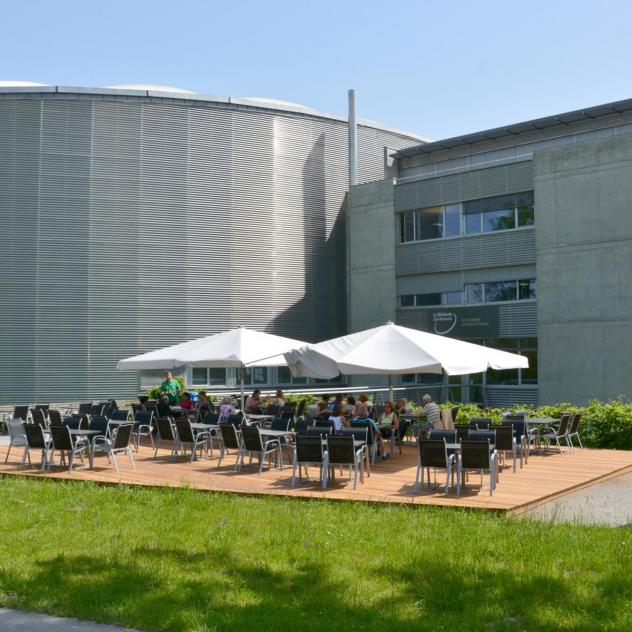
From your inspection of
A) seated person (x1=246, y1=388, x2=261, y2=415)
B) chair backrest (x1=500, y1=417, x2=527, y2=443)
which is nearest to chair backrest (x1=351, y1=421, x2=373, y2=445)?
chair backrest (x1=500, y1=417, x2=527, y2=443)

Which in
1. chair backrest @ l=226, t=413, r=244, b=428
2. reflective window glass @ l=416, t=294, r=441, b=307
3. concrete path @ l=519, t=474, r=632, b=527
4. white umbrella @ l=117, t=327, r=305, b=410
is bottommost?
concrete path @ l=519, t=474, r=632, b=527

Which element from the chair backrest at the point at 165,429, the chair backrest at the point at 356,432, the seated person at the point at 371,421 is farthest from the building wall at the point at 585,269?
the chair backrest at the point at 165,429

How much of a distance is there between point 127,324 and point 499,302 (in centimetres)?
1486

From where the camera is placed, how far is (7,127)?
103 feet

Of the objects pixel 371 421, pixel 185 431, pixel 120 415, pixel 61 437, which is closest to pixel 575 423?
pixel 371 421

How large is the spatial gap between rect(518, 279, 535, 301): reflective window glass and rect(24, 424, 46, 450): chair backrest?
21.6 m

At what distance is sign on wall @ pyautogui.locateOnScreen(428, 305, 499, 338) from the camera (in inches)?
1246

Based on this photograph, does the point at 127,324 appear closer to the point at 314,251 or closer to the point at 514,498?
the point at 314,251

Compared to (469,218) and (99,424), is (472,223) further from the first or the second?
(99,424)

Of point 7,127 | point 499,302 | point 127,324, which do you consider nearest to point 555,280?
point 499,302

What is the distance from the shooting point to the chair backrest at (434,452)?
36.9 feet

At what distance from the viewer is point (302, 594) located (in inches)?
262

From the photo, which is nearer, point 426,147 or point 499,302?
point 499,302

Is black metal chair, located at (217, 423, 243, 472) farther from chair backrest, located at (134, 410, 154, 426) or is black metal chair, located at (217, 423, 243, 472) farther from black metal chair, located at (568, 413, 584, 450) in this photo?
black metal chair, located at (568, 413, 584, 450)
